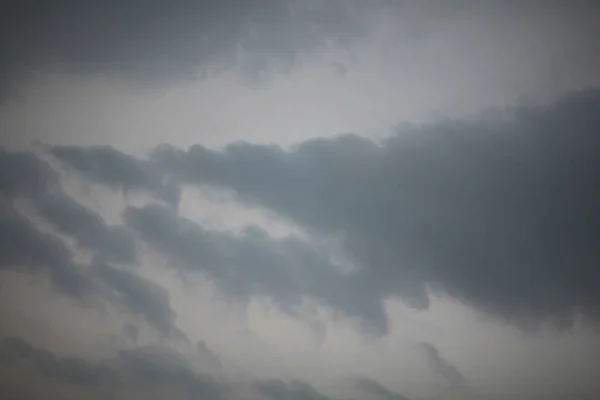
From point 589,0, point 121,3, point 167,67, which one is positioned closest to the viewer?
point 589,0

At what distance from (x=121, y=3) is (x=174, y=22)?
2064 mm

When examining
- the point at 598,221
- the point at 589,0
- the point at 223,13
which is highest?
the point at 589,0

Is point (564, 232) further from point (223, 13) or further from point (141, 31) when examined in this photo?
point (141, 31)

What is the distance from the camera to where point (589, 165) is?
15344 mm

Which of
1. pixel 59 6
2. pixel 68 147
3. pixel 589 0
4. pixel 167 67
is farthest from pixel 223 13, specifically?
pixel 589 0

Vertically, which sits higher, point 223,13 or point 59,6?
point 223,13

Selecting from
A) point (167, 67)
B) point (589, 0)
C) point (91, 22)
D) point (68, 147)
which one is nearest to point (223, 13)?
point (167, 67)

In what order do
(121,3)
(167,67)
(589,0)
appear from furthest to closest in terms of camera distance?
(167,67) → (121,3) → (589,0)

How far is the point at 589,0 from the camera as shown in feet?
43.3

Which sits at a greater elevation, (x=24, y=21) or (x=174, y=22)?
(x=174, y=22)

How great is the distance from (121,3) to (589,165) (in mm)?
19660

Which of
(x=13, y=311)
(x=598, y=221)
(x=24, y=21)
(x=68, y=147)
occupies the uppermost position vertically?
(x=24, y=21)

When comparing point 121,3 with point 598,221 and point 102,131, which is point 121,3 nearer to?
point 102,131

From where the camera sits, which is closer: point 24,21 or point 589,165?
point 24,21
